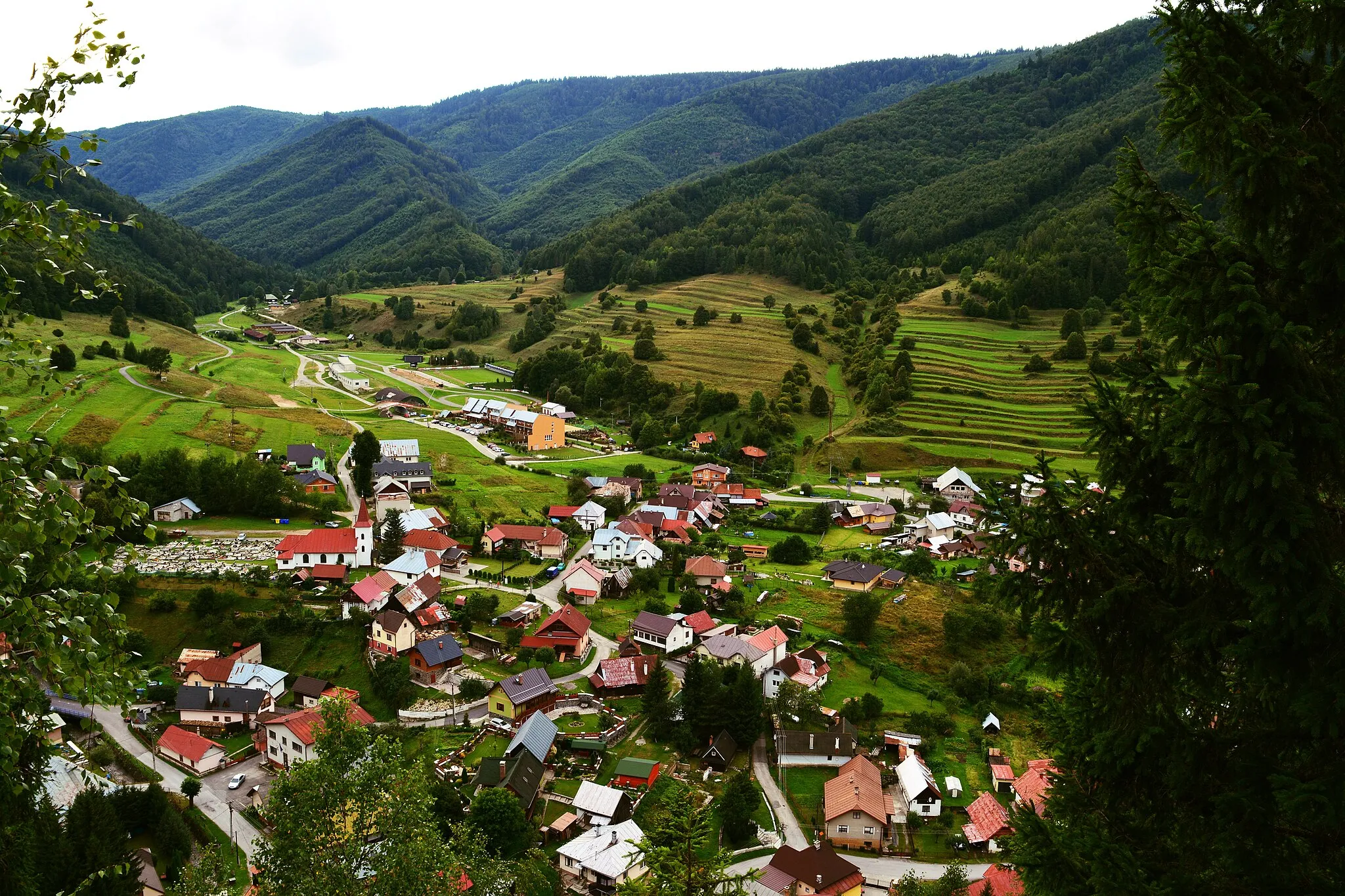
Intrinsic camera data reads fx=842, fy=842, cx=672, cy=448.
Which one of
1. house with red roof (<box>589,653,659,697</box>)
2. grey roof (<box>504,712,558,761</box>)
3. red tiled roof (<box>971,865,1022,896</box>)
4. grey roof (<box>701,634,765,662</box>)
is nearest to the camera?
red tiled roof (<box>971,865,1022,896</box>)

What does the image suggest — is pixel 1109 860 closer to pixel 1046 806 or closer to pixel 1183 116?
pixel 1046 806

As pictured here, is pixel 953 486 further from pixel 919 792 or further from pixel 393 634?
pixel 393 634

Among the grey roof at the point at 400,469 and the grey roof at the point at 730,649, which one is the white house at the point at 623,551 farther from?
the grey roof at the point at 400,469

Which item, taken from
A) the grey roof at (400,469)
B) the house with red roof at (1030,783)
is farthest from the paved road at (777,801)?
the grey roof at (400,469)

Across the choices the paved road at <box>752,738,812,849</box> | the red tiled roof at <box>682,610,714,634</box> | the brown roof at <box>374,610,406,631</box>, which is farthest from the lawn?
the paved road at <box>752,738,812,849</box>

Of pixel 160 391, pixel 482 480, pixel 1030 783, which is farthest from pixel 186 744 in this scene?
pixel 160 391

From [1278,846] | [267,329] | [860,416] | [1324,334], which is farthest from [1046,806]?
[267,329]

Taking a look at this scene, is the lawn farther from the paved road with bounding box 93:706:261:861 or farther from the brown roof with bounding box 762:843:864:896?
the brown roof with bounding box 762:843:864:896
